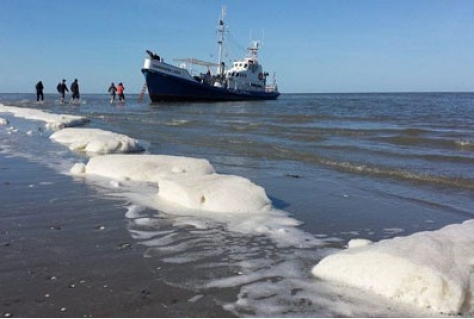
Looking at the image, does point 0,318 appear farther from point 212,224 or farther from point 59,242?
point 212,224

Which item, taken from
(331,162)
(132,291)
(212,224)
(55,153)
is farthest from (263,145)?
(132,291)

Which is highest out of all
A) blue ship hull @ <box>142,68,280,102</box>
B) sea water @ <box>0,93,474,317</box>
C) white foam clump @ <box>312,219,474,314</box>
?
blue ship hull @ <box>142,68,280,102</box>

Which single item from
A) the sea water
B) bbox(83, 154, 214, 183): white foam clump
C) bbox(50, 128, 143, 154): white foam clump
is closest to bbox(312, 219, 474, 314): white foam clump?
the sea water

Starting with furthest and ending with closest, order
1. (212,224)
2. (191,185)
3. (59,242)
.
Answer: (191,185) → (212,224) → (59,242)

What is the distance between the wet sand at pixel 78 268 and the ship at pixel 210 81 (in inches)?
1356

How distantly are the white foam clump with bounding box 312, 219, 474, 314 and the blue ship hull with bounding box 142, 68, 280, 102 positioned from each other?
120ft

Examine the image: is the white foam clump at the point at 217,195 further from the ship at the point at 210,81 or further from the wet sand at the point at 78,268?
the ship at the point at 210,81

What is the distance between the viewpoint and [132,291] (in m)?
2.96

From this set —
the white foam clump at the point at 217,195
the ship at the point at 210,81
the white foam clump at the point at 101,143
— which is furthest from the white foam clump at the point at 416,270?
the ship at the point at 210,81

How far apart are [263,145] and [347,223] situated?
23.2 ft

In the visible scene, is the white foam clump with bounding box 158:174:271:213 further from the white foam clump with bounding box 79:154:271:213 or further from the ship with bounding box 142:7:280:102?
the ship with bounding box 142:7:280:102

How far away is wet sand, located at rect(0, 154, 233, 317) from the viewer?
107 inches

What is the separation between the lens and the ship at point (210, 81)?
128 ft

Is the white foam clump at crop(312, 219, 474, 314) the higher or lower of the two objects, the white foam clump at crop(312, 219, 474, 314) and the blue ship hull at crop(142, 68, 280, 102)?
the lower
